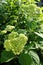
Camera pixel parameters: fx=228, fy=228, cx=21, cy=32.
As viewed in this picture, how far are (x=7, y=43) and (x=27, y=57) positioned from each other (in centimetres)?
16

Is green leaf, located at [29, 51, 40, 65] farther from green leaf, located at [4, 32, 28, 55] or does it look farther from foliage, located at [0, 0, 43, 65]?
green leaf, located at [4, 32, 28, 55]

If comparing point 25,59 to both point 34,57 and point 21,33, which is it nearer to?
point 34,57

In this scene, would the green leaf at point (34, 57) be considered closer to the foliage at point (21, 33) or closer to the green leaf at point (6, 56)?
the foliage at point (21, 33)

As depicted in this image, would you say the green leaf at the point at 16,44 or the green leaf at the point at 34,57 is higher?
the green leaf at the point at 16,44

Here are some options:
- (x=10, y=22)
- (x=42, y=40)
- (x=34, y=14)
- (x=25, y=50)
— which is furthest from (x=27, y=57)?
(x=34, y=14)

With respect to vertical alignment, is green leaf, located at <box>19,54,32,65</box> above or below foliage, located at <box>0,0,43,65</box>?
below

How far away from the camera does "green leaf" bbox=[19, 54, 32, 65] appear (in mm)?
1437

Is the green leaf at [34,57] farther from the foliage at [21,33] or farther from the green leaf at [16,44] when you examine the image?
the green leaf at [16,44]

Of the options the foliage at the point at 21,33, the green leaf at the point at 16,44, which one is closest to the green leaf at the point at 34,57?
the foliage at the point at 21,33

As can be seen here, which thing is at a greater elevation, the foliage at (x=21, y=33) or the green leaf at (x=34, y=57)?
the foliage at (x=21, y=33)

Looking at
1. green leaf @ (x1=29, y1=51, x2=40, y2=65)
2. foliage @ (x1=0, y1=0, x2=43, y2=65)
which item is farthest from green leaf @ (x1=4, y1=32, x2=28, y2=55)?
green leaf @ (x1=29, y1=51, x2=40, y2=65)

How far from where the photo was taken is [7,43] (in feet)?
4.59

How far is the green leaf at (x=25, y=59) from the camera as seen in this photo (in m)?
1.44

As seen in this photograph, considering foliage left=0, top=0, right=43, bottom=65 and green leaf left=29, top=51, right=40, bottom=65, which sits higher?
foliage left=0, top=0, right=43, bottom=65
